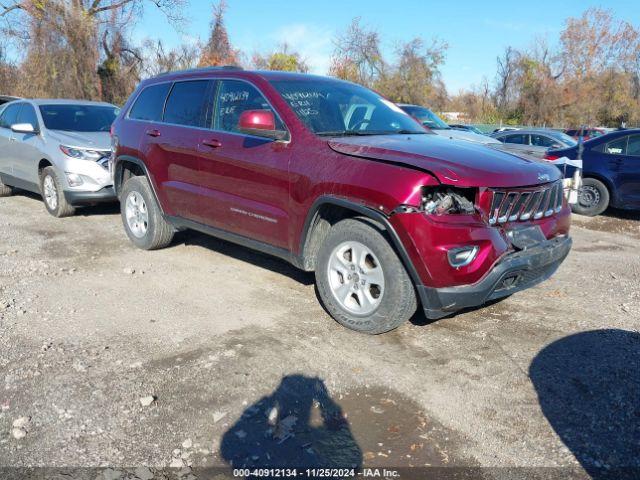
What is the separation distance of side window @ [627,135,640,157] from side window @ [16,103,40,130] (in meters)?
8.99

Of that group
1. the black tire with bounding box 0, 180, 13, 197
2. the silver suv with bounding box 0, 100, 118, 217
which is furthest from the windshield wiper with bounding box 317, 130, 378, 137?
the black tire with bounding box 0, 180, 13, 197

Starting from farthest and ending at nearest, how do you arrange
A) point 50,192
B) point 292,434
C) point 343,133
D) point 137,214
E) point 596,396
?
point 50,192 → point 137,214 → point 343,133 → point 596,396 → point 292,434

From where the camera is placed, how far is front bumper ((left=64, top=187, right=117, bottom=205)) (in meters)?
7.44

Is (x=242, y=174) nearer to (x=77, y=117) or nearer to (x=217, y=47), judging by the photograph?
(x=77, y=117)

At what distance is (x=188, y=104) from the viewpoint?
17.9 ft

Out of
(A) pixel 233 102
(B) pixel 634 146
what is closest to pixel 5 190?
(A) pixel 233 102

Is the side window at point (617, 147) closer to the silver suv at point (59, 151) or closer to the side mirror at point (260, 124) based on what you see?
the side mirror at point (260, 124)

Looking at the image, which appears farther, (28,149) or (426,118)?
(426,118)

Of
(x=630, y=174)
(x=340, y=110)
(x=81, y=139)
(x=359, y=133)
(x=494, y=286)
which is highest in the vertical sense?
(x=340, y=110)

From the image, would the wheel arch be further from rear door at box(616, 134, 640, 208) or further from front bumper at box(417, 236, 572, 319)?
rear door at box(616, 134, 640, 208)

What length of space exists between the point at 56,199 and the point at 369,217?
5575 mm

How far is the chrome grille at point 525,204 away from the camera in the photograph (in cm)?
Answer: 372

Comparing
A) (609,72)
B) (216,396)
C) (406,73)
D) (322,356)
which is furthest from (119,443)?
(609,72)

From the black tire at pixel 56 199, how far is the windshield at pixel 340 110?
4.27m
